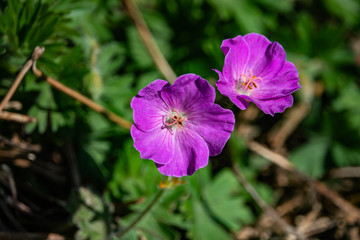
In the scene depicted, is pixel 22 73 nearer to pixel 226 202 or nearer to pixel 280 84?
pixel 280 84

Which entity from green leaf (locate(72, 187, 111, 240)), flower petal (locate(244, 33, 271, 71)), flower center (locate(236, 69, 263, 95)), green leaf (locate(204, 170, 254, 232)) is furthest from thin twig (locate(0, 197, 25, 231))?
flower petal (locate(244, 33, 271, 71))

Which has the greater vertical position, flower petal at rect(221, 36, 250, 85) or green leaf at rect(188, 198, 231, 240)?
flower petal at rect(221, 36, 250, 85)

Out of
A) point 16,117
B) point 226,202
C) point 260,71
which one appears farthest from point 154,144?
point 226,202

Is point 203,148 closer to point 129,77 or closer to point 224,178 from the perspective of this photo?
point 129,77

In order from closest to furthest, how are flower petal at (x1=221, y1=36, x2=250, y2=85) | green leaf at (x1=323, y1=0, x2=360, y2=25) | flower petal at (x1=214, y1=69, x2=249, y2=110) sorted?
flower petal at (x1=214, y1=69, x2=249, y2=110) → flower petal at (x1=221, y1=36, x2=250, y2=85) → green leaf at (x1=323, y1=0, x2=360, y2=25)

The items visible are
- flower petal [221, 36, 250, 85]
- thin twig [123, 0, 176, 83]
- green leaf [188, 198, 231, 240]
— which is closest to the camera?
flower petal [221, 36, 250, 85]

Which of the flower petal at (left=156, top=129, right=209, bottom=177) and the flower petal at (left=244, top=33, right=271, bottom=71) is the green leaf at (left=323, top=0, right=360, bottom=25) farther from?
the flower petal at (left=156, top=129, right=209, bottom=177)

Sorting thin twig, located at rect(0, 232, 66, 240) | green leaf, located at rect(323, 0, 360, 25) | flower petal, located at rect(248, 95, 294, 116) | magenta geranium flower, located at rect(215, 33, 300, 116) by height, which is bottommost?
thin twig, located at rect(0, 232, 66, 240)
